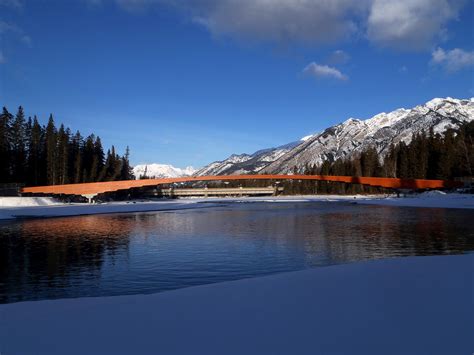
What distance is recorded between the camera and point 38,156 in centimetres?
8125

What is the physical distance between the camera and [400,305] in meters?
6.36

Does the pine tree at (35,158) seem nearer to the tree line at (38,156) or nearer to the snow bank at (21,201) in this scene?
the tree line at (38,156)

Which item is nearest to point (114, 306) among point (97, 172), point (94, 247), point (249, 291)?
point (249, 291)

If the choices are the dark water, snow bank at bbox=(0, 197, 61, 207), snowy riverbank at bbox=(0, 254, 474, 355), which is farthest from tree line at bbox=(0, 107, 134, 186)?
snowy riverbank at bbox=(0, 254, 474, 355)

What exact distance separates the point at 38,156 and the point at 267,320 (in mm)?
86369

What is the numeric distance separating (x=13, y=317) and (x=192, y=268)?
5.90 metres

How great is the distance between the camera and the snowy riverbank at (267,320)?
4.85 meters

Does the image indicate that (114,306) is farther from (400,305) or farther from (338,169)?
(338,169)

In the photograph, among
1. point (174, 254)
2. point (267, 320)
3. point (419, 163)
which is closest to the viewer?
point (267, 320)

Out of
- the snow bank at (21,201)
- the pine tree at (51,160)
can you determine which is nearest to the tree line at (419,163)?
the snow bank at (21,201)

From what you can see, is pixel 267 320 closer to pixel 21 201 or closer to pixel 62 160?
pixel 21 201

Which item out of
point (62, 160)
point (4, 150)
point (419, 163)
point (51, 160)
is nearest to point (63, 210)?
point (4, 150)

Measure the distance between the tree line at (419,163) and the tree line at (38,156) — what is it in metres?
71.5

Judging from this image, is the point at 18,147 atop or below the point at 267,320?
atop
